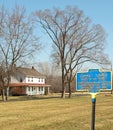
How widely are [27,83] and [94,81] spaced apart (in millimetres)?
78574

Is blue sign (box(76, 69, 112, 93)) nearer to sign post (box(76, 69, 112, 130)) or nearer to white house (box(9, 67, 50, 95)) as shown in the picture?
sign post (box(76, 69, 112, 130))

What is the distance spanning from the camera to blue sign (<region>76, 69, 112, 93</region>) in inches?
350

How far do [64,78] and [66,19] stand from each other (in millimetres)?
10662

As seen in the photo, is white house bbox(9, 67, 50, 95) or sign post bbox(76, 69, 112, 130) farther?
white house bbox(9, 67, 50, 95)

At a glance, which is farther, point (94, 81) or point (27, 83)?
point (27, 83)

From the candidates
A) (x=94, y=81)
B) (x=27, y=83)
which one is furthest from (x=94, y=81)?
(x=27, y=83)

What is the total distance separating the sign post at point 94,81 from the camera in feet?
29.1

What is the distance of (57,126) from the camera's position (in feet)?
46.2

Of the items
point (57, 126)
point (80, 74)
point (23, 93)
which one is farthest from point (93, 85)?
point (23, 93)

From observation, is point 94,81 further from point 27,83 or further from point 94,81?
point 27,83

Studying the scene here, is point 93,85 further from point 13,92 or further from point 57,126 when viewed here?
point 13,92

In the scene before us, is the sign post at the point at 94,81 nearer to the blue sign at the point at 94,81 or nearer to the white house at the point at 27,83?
the blue sign at the point at 94,81

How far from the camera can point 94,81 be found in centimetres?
905

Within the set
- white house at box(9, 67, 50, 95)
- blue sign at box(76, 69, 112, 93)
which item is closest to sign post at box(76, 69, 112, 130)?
blue sign at box(76, 69, 112, 93)
